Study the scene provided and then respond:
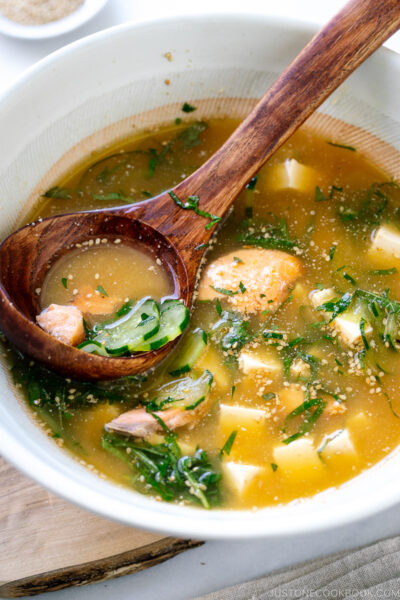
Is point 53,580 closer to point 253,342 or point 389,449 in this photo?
point 253,342

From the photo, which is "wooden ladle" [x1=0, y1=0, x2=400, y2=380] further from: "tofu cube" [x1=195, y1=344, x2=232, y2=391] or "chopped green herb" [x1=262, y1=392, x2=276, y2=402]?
"chopped green herb" [x1=262, y1=392, x2=276, y2=402]

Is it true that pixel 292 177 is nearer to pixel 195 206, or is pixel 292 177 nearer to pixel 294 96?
pixel 294 96

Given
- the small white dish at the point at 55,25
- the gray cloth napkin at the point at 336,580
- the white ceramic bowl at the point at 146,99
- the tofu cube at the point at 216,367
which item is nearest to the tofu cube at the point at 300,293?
the tofu cube at the point at 216,367

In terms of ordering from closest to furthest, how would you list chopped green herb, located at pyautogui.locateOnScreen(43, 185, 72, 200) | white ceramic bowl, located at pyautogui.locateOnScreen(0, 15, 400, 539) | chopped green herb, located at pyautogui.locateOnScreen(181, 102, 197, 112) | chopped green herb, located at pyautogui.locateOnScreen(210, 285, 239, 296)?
white ceramic bowl, located at pyautogui.locateOnScreen(0, 15, 400, 539) < chopped green herb, located at pyautogui.locateOnScreen(210, 285, 239, 296) < chopped green herb, located at pyautogui.locateOnScreen(43, 185, 72, 200) < chopped green herb, located at pyautogui.locateOnScreen(181, 102, 197, 112)

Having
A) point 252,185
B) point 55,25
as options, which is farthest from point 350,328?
point 55,25

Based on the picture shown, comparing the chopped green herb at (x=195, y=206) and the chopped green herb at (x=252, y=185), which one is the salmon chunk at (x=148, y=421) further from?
the chopped green herb at (x=252, y=185)

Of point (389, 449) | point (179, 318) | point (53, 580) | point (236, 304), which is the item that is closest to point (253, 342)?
point (236, 304)

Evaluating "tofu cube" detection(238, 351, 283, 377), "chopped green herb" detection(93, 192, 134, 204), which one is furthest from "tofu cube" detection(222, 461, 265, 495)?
"chopped green herb" detection(93, 192, 134, 204)
